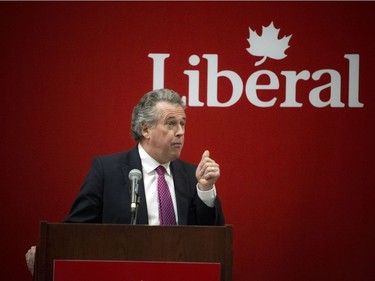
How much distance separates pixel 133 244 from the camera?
7.43ft

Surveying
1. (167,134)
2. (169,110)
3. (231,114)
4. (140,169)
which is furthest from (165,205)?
(231,114)

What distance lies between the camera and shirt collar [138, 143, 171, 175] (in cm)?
306

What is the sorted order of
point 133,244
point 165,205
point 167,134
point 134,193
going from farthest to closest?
1. point 167,134
2. point 165,205
3. point 134,193
4. point 133,244

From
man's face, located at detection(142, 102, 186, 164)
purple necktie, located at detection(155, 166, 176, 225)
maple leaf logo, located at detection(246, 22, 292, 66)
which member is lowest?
purple necktie, located at detection(155, 166, 176, 225)

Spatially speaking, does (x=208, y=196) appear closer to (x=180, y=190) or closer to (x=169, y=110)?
(x=180, y=190)

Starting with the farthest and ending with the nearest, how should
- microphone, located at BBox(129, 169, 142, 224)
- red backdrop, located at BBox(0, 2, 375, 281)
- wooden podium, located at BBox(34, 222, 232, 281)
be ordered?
red backdrop, located at BBox(0, 2, 375, 281), microphone, located at BBox(129, 169, 142, 224), wooden podium, located at BBox(34, 222, 232, 281)

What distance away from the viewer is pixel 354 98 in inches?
154

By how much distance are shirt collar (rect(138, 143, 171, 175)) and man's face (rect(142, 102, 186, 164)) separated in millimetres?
17

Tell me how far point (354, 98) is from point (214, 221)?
4.82 feet

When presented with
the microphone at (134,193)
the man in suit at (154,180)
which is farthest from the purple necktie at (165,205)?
the microphone at (134,193)

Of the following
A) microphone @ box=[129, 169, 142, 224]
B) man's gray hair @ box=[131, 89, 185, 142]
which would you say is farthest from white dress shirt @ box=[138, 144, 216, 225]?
microphone @ box=[129, 169, 142, 224]

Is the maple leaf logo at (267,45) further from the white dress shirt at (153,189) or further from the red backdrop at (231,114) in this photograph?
the white dress shirt at (153,189)

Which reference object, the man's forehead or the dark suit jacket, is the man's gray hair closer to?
the man's forehead

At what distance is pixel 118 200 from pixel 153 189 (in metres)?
0.18
